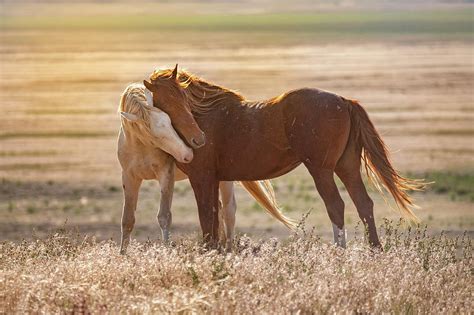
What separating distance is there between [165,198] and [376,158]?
1.66 meters

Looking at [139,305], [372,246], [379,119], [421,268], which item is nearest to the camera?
[139,305]

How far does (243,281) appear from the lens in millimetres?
7855

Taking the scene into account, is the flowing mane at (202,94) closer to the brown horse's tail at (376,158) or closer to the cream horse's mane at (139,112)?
the cream horse's mane at (139,112)

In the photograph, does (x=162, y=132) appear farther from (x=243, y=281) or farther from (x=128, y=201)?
(x=243, y=281)

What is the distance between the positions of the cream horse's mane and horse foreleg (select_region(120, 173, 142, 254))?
392mm

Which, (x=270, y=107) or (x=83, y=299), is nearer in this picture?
(x=83, y=299)

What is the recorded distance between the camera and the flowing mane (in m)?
9.60

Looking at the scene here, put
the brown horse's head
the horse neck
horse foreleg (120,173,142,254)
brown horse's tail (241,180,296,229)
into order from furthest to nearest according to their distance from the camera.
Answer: brown horse's tail (241,180,296,229) → horse foreleg (120,173,142,254) → the horse neck → the brown horse's head

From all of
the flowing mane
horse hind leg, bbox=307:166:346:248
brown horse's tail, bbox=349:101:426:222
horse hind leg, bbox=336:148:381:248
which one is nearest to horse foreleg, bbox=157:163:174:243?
the flowing mane

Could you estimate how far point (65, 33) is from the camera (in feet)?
406

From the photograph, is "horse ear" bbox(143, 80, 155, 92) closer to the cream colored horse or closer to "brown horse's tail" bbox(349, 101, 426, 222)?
the cream colored horse

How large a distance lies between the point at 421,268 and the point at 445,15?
506 feet

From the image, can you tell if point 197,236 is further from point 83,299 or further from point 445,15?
point 445,15

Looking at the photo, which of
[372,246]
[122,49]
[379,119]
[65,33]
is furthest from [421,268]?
[65,33]
